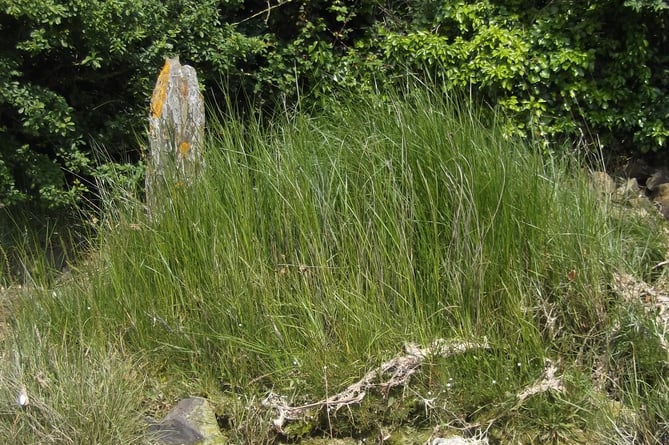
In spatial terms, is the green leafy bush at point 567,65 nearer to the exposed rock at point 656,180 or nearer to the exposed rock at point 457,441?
the exposed rock at point 656,180

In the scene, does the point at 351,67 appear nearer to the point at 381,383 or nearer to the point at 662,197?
the point at 662,197

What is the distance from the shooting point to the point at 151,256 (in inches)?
197

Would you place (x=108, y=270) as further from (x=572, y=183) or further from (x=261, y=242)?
(x=572, y=183)

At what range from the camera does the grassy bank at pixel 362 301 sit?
4.26 m

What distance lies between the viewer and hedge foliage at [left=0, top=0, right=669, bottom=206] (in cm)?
630

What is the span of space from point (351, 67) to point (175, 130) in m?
2.23

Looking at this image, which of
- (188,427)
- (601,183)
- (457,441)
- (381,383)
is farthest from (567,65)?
(188,427)

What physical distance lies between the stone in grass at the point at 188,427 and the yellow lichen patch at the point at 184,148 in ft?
5.83

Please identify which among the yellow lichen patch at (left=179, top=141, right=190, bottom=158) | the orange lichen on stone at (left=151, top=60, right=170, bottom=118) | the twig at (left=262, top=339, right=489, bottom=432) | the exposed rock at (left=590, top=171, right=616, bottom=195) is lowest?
the twig at (left=262, top=339, right=489, bottom=432)

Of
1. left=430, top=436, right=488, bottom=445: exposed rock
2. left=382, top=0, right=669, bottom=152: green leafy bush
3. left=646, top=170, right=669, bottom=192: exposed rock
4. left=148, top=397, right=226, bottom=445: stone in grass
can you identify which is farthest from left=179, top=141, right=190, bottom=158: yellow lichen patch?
left=646, top=170, right=669, bottom=192: exposed rock

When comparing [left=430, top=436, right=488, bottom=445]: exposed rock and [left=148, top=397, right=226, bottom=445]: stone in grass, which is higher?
[left=148, top=397, right=226, bottom=445]: stone in grass

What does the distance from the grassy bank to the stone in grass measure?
0.37 ft

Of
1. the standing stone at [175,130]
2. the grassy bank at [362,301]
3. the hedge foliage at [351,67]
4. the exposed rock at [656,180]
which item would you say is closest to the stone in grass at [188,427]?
the grassy bank at [362,301]

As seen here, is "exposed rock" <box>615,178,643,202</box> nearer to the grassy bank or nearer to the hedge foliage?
the grassy bank
